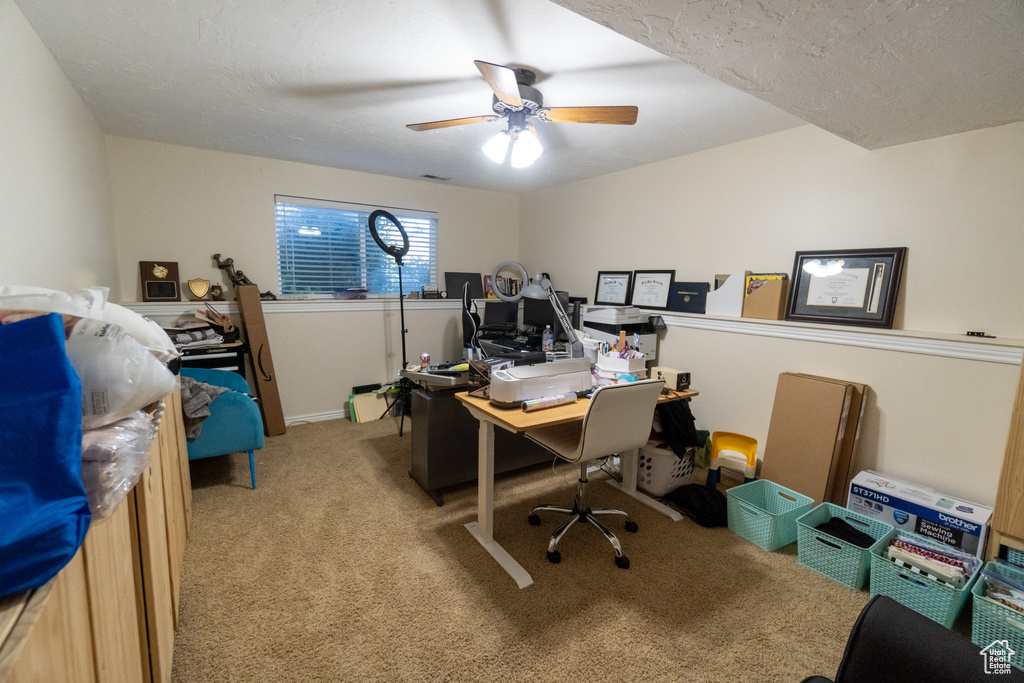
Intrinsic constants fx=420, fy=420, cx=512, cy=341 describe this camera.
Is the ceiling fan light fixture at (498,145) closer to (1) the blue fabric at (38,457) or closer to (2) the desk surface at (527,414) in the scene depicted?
(2) the desk surface at (527,414)

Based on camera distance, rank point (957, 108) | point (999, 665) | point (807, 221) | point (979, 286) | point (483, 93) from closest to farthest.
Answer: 1. point (999, 665)
2. point (957, 108)
3. point (979, 286)
4. point (483, 93)
5. point (807, 221)

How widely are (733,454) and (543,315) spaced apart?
1.75 metres

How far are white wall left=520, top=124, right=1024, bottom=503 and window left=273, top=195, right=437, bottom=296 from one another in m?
2.26

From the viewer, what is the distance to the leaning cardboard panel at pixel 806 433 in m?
2.38

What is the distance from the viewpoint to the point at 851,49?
137 centimetres

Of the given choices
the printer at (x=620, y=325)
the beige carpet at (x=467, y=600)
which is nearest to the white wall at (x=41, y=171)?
the beige carpet at (x=467, y=600)

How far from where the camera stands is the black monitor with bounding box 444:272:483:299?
4598 mm

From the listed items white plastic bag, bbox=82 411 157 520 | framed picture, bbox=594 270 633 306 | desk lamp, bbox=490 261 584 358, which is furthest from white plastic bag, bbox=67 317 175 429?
framed picture, bbox=594 270 633 306

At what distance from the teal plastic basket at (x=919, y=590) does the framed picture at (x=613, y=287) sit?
2.46 m

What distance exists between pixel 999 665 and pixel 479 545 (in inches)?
71.5

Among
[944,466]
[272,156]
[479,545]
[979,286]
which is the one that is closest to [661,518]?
[479,545]

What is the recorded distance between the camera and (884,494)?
213 cm

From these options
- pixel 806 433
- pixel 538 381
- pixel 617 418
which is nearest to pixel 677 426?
pixel 806 433

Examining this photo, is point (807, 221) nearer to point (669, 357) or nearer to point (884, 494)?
point (669, 357)
